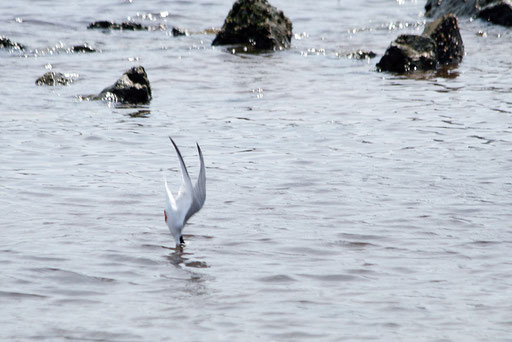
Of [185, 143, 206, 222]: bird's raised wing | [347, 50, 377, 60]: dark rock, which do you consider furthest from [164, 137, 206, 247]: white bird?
[347, 50, 377, 60]: dark rock

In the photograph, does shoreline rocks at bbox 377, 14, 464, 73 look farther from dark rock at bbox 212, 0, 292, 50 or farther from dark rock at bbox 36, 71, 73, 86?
dark rock at bbox 36, 71, 73, 86

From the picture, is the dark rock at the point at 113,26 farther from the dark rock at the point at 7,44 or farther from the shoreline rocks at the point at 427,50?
the shoreline rocks at the point at 427,50

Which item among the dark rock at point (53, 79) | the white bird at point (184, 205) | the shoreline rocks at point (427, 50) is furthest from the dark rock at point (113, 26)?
the white bird at point (184, 205)

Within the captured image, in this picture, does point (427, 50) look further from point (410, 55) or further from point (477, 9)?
point (477, 9)

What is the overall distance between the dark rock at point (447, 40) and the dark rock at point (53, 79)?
20.8 feet

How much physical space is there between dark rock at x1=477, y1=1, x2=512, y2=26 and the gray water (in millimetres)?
5075

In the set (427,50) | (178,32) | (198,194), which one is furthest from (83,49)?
(198,194)

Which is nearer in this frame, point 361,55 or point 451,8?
point 361,55

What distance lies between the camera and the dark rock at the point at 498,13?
1858cm

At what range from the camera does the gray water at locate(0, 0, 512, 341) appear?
15.3ft

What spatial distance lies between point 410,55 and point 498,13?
19.9ft

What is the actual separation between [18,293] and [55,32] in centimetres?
1426

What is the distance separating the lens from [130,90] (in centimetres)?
1119

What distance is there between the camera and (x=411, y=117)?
10.2 m
